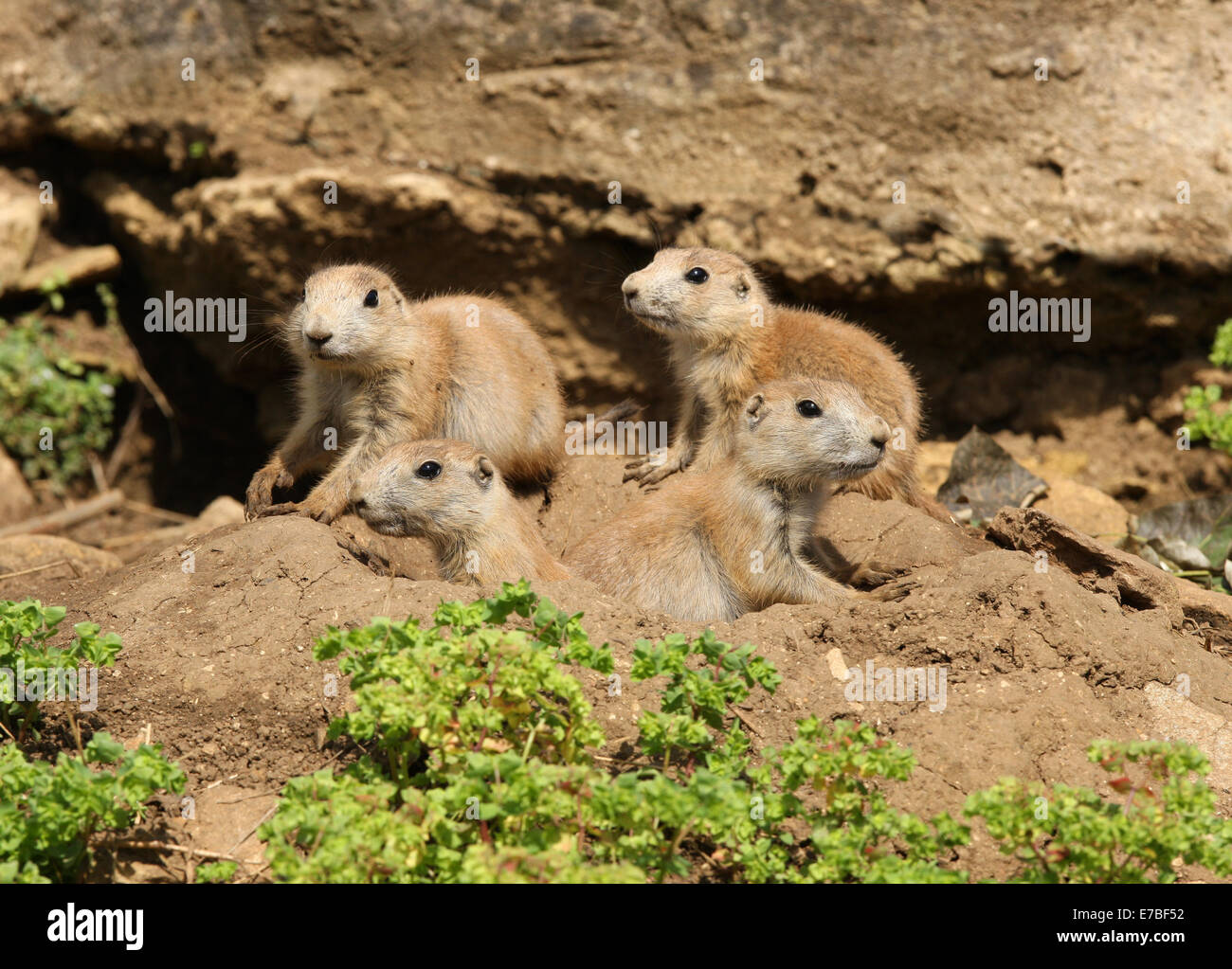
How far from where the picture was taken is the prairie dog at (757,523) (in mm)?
6984

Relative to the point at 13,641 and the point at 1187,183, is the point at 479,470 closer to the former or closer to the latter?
the point at 13,641

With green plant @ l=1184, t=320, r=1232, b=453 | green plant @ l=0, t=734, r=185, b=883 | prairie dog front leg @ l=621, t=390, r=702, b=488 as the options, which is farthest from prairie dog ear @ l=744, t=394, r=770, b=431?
green plant @ l=0, t=734, r=185, b=883

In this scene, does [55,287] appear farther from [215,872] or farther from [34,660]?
[215,872]

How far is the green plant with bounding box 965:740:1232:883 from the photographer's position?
14.0 ft

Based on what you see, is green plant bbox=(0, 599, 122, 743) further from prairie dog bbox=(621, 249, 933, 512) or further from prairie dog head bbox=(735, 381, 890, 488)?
prairie dog bbox=(621, 249, 933, 512)

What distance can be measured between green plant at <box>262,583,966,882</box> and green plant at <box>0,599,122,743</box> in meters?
1.04

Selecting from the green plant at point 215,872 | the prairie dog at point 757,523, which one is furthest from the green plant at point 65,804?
the prairie dog at point 757,523

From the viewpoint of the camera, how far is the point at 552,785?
14.3ft

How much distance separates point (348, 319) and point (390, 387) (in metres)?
0.59

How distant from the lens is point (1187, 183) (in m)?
9.63

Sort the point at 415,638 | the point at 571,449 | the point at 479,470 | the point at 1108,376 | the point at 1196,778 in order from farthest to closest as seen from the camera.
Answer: the point at 1108,376, the point at 571,449, the point at 479,470, the point at 1196,778, the point at 415,638

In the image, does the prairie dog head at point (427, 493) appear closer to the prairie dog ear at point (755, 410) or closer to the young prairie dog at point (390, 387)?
the young prairie dog at point (390, 387)
